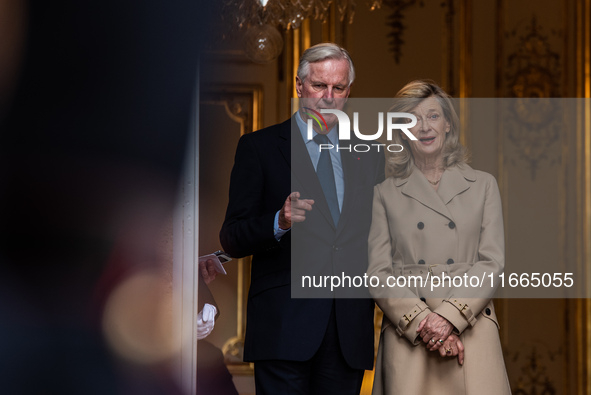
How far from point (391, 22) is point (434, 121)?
2750mm

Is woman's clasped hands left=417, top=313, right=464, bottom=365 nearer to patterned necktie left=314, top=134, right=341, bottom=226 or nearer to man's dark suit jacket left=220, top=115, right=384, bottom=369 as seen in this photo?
man's dark suit jacket left=220, top=115, right=384, bottom=369

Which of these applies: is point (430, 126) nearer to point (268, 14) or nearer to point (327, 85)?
point (327, 85)

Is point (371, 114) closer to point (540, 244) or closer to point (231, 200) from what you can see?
point (540, 244)

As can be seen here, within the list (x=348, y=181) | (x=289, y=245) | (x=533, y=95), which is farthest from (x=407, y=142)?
(x=533, y=95)


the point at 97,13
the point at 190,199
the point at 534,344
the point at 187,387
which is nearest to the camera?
the point at 97,13

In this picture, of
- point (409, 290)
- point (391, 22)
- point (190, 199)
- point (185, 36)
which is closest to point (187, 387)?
point (190, 199)

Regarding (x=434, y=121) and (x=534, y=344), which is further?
(x=534, y=344)

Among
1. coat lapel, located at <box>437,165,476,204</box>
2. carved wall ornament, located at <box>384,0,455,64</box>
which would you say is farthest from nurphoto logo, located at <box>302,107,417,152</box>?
carved wall ornament, located at <box>384,0,455,64</box>

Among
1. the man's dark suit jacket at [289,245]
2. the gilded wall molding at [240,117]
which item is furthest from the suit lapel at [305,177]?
the gilded wall molding at [240,117]

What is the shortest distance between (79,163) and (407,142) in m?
1.42

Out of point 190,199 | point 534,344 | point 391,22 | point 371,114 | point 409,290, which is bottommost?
point 534,344

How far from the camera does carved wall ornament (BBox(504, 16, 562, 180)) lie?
186 inches

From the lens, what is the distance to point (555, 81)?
4.77m

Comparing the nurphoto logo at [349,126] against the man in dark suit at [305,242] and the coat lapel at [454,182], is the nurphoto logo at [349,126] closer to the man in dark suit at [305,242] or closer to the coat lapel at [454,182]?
the man in dark suit at [305,242]
